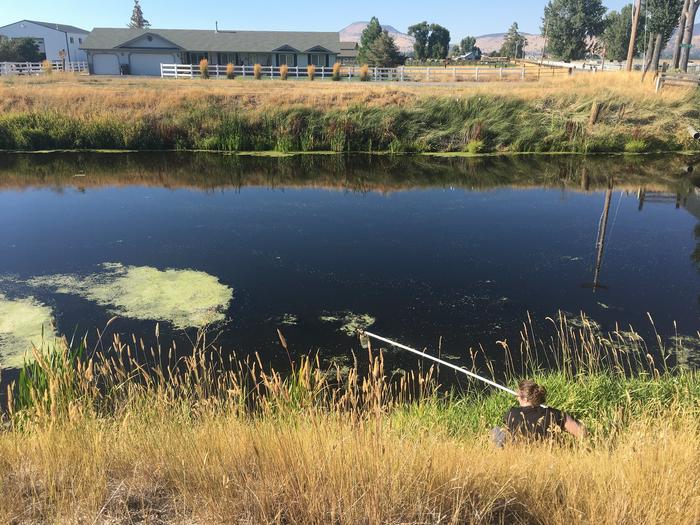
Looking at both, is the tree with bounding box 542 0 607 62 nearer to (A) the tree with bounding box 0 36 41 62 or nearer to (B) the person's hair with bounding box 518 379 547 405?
(A) the tree with bounding box 0 36 41 62

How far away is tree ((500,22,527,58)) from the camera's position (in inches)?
4008

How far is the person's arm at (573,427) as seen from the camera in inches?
162

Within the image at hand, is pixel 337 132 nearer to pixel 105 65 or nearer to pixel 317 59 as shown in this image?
pixel 317 59

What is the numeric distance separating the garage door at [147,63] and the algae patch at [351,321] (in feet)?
150

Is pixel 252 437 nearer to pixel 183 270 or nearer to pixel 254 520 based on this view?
pixel 254 520

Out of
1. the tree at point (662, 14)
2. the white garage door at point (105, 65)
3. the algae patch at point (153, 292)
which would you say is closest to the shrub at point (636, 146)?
the algae patch at point (153, 292)

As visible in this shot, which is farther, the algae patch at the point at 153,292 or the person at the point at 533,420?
the algae patch at the point at 153,292

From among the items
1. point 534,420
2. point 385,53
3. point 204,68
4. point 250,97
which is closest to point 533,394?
point 534,420

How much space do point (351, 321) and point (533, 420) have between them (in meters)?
3.55

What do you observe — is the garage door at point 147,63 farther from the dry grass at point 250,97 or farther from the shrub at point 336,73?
the dry grass at point 250,97

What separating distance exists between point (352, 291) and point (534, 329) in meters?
2.76

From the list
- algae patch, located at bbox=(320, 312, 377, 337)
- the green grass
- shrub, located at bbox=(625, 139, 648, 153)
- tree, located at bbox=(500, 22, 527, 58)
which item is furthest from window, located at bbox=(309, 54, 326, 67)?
tree, located at bbox=(500, 22, 527, 58)

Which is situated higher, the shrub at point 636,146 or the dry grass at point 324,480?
the shrub at point 636,146

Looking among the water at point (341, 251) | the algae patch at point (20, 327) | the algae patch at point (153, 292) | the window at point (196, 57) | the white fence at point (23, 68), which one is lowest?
the algae patch at point (20, 327)
